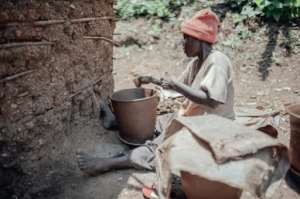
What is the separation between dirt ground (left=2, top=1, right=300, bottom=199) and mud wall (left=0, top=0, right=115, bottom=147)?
0.31 metres

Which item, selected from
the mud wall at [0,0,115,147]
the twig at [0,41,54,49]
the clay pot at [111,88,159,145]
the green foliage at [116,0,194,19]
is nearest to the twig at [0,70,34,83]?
the mud wall at [0,0,115,147]

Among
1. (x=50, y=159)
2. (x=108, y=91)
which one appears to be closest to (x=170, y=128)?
(x=50, y=159)

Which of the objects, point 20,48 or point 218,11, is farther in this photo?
point 218,11

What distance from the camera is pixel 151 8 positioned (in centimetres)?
785

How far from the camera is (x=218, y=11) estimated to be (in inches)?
295

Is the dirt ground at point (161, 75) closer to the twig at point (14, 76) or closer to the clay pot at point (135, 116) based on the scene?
the clay pot at point (135, 116)

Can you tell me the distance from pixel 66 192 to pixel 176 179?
0.99 m

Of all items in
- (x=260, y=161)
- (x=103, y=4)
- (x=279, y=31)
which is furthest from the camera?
(x=279, y=31)

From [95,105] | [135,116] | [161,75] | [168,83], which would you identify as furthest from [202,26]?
[161,75]

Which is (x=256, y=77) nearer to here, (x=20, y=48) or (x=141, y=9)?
(x=141, y=9)

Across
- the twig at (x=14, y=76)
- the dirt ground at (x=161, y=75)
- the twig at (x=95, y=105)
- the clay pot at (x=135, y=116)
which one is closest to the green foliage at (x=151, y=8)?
the dirt ground at (x=161, y=75)

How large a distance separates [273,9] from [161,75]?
2.56 metres

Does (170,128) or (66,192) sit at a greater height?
(170,128)

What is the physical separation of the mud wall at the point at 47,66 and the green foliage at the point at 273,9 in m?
3.83
